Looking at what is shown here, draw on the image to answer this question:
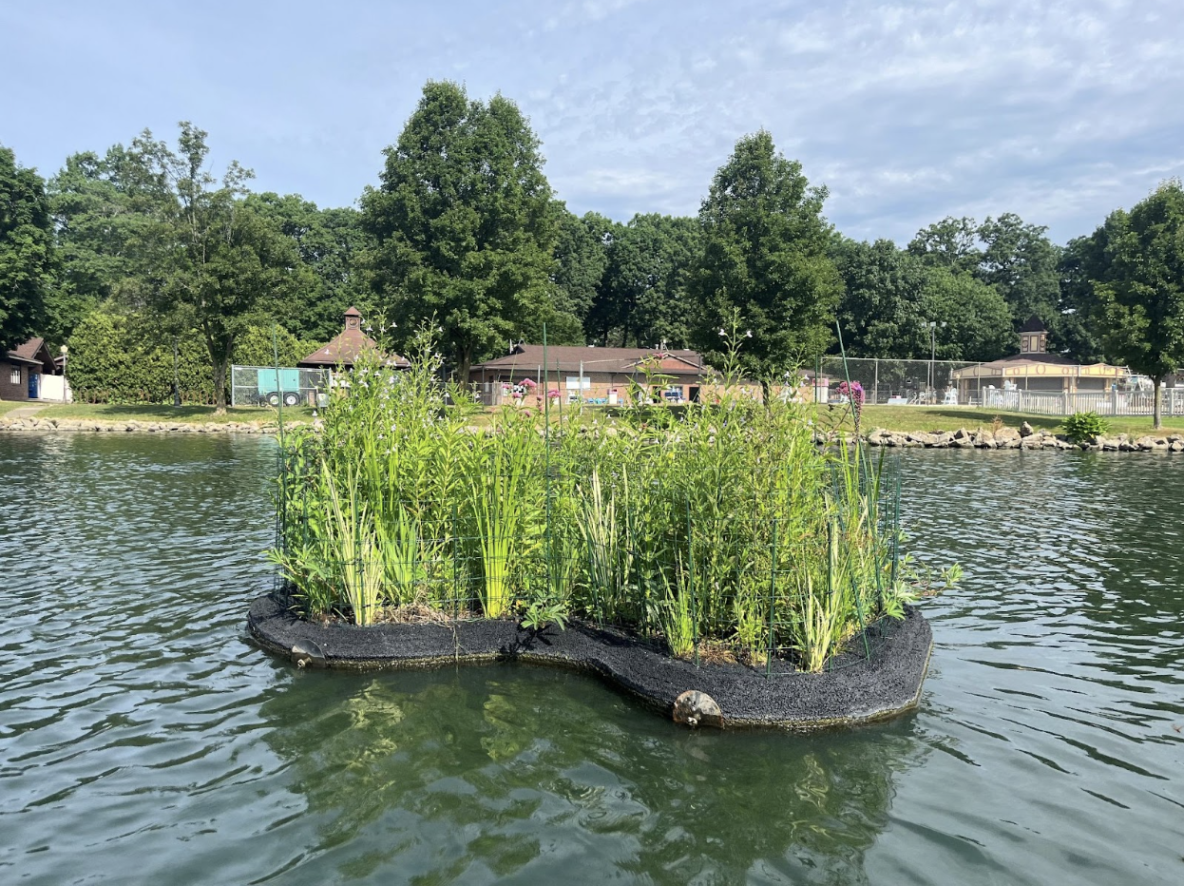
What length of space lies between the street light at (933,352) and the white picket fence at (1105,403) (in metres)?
5.33

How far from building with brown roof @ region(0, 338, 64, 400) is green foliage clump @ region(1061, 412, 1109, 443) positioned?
5878cm

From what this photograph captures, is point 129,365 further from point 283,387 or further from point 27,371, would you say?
point 283,387

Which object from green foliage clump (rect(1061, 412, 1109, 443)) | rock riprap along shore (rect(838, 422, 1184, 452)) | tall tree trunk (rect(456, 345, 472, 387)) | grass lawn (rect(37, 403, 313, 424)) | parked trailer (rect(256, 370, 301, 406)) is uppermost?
tall tree trunk (rect(456, 345, 472, 387))

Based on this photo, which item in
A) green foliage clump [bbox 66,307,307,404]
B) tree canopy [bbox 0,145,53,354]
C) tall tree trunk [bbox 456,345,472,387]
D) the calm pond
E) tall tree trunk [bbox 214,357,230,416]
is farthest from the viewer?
green foliage clump [bbox 66,307,307,404]

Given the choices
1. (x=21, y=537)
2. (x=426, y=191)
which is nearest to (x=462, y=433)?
(x=21, y=537)

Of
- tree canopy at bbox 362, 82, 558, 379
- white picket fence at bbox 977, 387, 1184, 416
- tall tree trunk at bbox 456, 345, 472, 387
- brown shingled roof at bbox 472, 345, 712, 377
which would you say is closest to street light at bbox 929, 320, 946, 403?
white picket fence at bbox 977, 387, 1184, 416

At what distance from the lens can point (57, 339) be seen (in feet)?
184

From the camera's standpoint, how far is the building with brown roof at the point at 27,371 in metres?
50.4

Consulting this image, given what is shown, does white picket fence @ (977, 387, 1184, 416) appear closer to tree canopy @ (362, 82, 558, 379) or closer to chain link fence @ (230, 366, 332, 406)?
tree canopy @ (362, 82, 558, 379)

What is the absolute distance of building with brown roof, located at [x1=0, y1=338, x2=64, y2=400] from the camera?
50.4 metres

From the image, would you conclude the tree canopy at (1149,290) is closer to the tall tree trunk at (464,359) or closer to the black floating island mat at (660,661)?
the tall tree trunk at (464,359)

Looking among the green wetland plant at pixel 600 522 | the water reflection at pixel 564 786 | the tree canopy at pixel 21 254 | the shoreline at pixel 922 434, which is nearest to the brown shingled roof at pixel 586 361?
the shoreline at pixel 922 434

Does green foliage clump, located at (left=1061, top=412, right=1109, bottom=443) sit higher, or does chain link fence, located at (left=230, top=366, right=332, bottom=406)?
chain link fence, located at (left=230, top=366, right=332, bottom=406)

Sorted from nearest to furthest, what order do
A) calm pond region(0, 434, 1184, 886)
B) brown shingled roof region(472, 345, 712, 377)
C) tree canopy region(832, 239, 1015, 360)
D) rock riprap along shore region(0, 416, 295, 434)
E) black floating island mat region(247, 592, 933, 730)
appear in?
1. calm pond region(0, 434, 1184, 886)
2. black floating island mat region(247, 592, 933, 730)
3. rock riprap along shore region(0, 416, 295, 434)
4. brown shingled roof region(472, 345, 712, 377)
5. tree canopy region(832, 239, 1015, 360)
